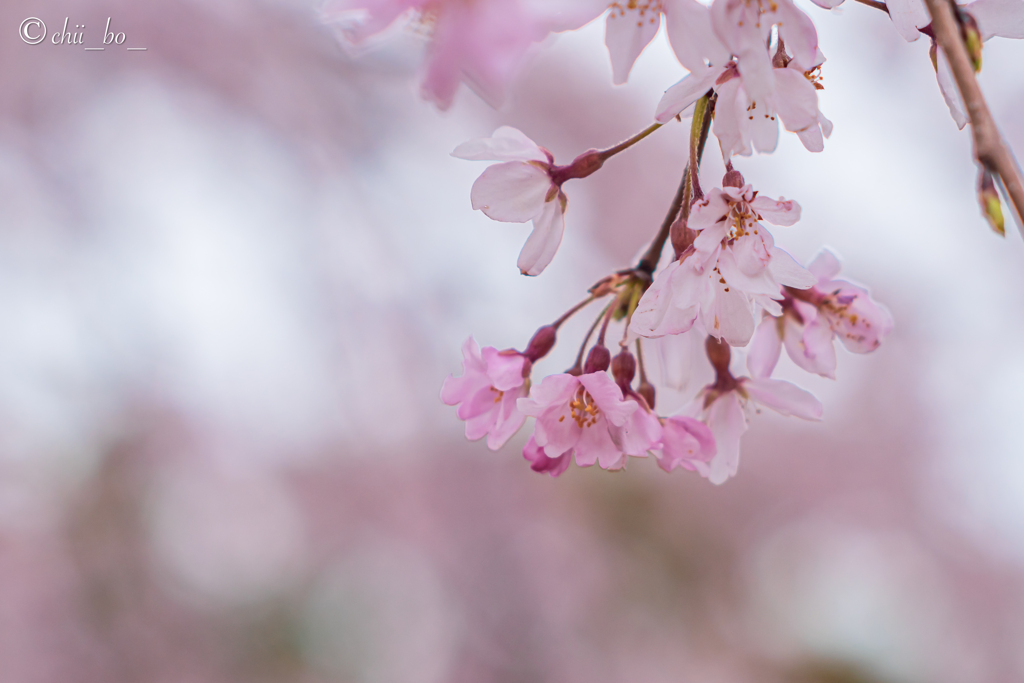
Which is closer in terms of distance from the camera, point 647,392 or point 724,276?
point 724,276

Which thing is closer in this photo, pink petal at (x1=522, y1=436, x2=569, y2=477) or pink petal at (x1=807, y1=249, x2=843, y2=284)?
pink petal at (x1=522, y1=436, x2=569, y2=477)

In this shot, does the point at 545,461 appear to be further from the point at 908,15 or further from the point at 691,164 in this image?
the point at 908,15

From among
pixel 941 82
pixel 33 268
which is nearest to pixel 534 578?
pixel 33 268

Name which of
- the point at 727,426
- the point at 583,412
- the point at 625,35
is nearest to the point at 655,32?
the point at 625,35


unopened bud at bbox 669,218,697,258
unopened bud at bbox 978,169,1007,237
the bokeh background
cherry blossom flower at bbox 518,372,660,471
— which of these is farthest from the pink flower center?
the bokeh background

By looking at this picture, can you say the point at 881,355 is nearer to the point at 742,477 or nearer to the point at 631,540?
the point at 742,477
